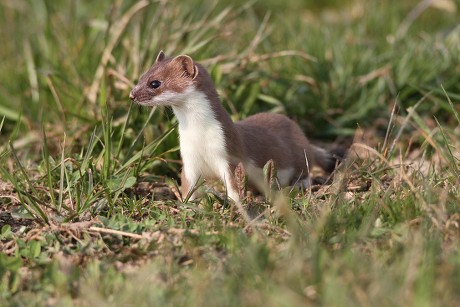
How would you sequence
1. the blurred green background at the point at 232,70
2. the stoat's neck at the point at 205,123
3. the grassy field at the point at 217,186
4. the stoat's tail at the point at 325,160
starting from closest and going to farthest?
1. the grassy field at the point at 217,186
2. the stoat's neck at the point at 205,123
3. the stoat's tail at the point at 325,160
4. the blurred green background at the point at 232,70

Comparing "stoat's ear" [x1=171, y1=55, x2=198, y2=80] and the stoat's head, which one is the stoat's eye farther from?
"stoat's ear" [x1=171, y1=55, x2=198, y2=80]

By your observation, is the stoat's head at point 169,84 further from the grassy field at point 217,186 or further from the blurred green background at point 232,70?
the blurred green background at point 232,70

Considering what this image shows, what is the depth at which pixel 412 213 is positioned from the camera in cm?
345

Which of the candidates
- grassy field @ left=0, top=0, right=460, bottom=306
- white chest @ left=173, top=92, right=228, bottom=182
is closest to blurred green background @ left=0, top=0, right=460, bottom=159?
grassy field @ left=0, top=0, right=460, bottom=306

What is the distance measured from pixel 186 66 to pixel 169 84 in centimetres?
14

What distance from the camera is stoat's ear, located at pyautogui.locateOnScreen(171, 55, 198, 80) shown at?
4195 millimetres

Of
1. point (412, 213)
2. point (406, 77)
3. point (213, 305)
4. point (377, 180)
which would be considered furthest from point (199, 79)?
point (406, 77)

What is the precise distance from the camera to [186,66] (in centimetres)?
421

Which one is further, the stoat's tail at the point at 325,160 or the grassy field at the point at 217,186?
the stoat's tail at the point at 325,160

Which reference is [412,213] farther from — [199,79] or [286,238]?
[199,79]

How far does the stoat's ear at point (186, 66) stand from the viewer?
4195 mm

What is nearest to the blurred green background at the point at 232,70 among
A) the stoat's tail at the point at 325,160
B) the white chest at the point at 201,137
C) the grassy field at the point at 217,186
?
the grassy field at the point at 217,186

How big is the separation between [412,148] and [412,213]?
221 cm

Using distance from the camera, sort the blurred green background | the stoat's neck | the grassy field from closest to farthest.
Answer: the grassy field → the stoat's neck → the blurred green background
